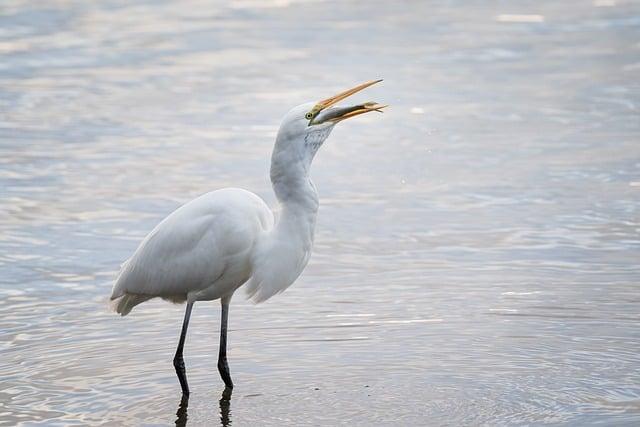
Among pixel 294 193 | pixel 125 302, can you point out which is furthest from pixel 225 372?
pixel 294 193

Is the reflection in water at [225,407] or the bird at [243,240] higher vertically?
the bird at [243,240]

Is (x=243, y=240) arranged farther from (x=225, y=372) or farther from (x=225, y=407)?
(x=225, y=407)

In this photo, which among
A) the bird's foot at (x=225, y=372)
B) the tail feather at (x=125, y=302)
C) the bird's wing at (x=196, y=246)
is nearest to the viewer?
the bird's wing at (x=196, y=246)

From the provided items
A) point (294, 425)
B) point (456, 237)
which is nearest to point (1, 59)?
point (456, 237)

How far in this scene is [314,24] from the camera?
16812 mm

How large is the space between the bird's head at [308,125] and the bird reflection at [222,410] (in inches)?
44.6

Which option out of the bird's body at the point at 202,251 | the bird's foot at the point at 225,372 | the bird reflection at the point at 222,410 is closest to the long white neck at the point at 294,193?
the bird's body at the point at 202,251

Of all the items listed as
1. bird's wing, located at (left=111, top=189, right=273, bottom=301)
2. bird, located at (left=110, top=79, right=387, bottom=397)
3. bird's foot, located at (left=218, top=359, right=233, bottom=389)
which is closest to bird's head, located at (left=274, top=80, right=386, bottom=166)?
bird, located at (left=110, top=79, right=387, bottom=397)

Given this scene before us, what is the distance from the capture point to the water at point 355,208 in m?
6.45

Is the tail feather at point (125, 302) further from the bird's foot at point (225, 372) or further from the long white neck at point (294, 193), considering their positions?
the long white neck at point (294, 193)

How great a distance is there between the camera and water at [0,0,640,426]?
21.2 ft

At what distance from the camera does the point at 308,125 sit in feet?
20.0

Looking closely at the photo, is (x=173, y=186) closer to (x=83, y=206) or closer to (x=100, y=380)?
(x=83, y=206)

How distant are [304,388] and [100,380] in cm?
97
